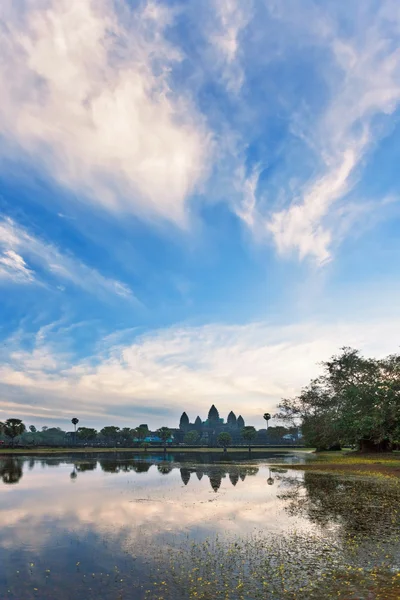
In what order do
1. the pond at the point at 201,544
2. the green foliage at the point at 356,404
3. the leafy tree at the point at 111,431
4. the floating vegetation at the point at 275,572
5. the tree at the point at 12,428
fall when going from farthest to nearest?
1. the leafy tree at the point at 111,431
2. the tree at the point at 12,428
3. the green foliage at the point at 356,404
4. the pond at the point at 201,544
5. the floating vegetation at the point at 275,572

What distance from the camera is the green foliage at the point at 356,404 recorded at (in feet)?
178

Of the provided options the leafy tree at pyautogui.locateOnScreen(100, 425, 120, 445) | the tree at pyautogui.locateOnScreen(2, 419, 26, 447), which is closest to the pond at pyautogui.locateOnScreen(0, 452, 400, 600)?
the tree at pyautogui.locateOnScreen(2, 419, 26, 447)

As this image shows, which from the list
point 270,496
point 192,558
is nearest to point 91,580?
point 192,558

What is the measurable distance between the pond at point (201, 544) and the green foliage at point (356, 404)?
95.4ft

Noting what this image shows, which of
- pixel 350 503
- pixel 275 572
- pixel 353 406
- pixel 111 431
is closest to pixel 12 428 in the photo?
pixel 111 431

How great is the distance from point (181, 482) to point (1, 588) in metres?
25.9

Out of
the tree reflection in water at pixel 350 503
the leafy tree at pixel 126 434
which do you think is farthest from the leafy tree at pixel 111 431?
the tree reflection in water at pixel 350 503

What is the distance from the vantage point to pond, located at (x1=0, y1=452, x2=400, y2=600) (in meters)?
Result: 10.7

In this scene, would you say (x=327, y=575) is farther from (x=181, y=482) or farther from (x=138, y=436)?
(x=138, y=436)

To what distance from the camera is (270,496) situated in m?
26.4

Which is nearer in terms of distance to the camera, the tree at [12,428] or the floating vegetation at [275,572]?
the floating vegetation at [275,572]

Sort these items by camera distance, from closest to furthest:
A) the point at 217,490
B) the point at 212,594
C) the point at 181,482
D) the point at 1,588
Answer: the point at 212,594 → the point at 1,588 → the point at 217,490 → the point at 181,482

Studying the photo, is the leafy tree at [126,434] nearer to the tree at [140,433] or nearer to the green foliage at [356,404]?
the tree at [140,433]

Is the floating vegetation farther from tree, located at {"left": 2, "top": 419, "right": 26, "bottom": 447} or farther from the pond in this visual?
tree, located at {"left": 2, "top": 419, "right": 26, "bottom": 447}
